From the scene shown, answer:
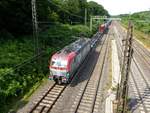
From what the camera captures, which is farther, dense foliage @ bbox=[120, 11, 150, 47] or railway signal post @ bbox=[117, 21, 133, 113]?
dense foliage @ bbox=[120, 11, 150, 47]

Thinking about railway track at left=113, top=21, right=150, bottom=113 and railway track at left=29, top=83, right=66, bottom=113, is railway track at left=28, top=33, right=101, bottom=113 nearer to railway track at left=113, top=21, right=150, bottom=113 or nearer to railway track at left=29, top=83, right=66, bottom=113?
railway track at left=29, top=83, right=66, bottom=113

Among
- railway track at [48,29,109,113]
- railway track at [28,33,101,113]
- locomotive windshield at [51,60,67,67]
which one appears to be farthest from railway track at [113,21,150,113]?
locomotive windshield at [51,60,67,67]

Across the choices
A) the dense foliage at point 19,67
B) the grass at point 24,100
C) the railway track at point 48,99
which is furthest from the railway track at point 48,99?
the dense foliage at point 19,67

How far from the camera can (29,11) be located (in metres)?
35.1

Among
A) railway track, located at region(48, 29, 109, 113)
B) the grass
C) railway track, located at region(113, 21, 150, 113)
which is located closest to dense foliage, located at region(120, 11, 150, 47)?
railway track, located at region(113, 21, 150, 113)

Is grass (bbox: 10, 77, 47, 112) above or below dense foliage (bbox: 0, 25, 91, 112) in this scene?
below

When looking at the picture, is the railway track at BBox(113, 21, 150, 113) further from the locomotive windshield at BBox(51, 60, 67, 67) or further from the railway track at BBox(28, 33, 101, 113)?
the locomotive windshield at BBox(51, 60, 67, 67)

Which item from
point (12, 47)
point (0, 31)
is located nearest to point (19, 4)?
point (0, 31)

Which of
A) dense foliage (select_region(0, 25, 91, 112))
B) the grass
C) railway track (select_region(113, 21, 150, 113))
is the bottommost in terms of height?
railway track (select_region(113, 21, 150, 113))

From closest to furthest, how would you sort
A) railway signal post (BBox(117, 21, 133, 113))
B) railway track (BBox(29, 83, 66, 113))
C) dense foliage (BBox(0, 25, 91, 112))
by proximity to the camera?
railway signal post (BBox(117, 21, 133, 113)), railway track (BBox(29, 83, 66, 113)), dense foliage (BBox(0, 25, 91, 112))

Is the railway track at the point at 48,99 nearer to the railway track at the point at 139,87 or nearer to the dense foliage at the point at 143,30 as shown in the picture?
the railway track at the point at 139,87

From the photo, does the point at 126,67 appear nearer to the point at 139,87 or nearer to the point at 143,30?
the point at 139,87

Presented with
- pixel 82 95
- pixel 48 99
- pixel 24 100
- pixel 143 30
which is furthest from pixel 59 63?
pixel 143 30

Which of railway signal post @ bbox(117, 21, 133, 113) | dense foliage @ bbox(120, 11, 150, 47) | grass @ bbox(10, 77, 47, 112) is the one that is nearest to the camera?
railway signal post @ bbox(117, 21, 133, 113)
